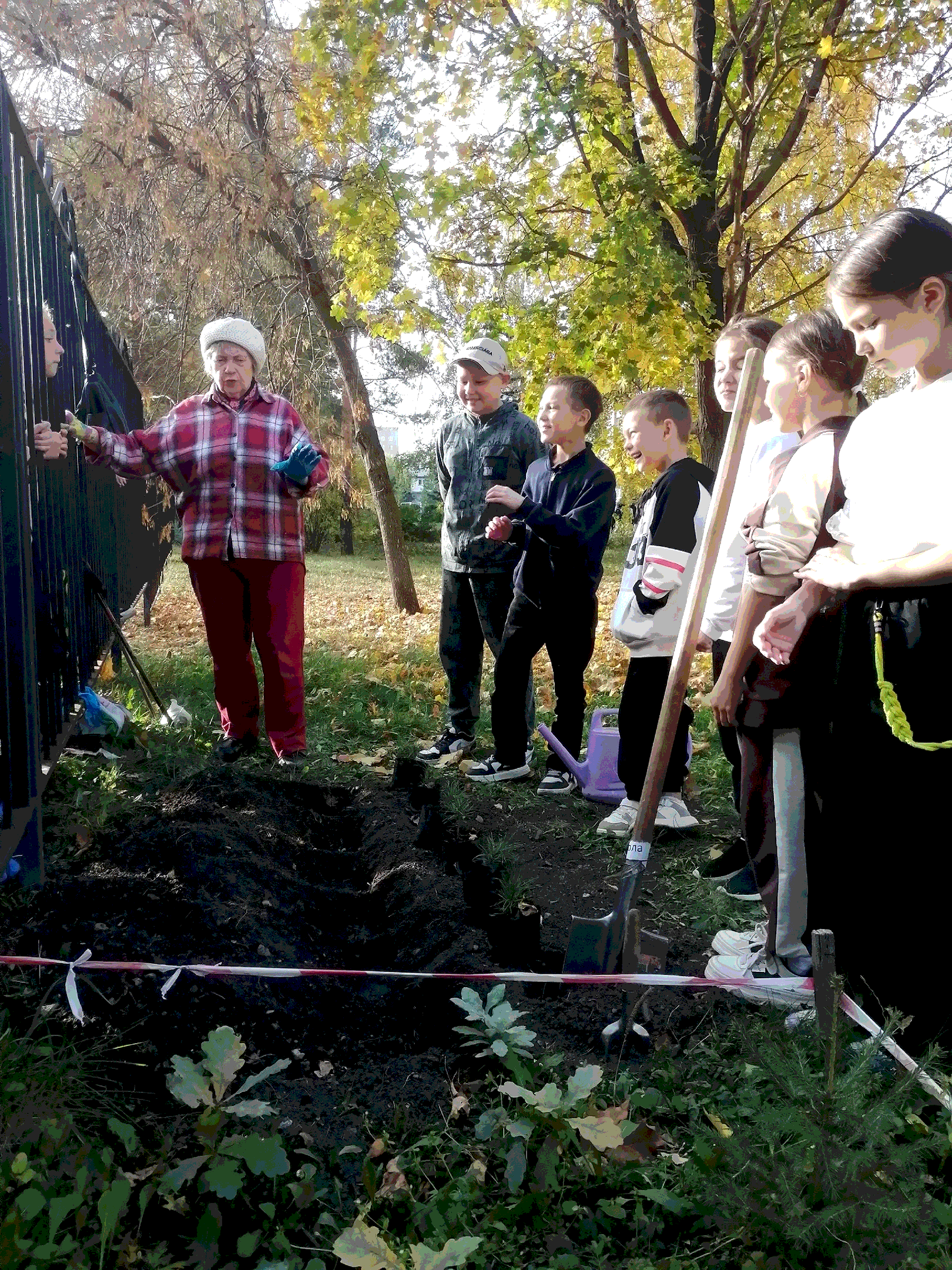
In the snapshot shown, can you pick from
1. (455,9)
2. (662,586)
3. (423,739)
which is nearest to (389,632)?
(423,739)

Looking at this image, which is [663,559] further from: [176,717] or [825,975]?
[176,717]

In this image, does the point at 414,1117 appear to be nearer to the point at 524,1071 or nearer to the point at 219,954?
the point at 524,1071

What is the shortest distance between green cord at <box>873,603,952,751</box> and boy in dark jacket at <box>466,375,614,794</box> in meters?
2.22

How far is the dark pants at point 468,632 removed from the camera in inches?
197

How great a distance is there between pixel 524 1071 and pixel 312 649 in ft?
22.0

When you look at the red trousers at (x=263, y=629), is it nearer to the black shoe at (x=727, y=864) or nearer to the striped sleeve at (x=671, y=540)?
the striped sleeve at (x=671, y=540)

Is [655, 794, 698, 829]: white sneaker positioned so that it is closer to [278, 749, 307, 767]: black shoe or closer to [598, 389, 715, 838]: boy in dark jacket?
[598, 389, 715, 838]: boy in dark jacket

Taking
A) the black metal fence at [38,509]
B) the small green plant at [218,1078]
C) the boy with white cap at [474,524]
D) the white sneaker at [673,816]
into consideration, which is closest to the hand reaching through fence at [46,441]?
the black metal fence at [38,509]

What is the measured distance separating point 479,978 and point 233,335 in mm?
3279

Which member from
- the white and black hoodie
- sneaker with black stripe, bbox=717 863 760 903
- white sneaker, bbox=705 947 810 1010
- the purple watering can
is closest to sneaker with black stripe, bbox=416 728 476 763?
the purple watering can

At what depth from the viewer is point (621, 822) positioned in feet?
13.0

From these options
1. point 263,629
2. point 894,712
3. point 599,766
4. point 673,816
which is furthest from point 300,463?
point 894,712

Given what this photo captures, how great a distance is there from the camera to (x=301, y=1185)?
1718 millimetres

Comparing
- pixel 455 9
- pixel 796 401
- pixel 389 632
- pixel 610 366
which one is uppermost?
pixel 455 9
